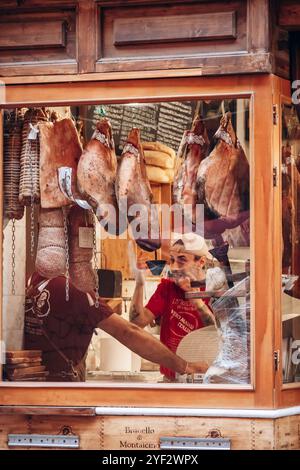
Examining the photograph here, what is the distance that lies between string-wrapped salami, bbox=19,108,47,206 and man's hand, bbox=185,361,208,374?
5.10 ft

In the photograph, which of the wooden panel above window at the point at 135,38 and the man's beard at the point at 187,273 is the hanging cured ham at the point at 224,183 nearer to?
the man's beard at the point at 187,273

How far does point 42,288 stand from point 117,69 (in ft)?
5.27

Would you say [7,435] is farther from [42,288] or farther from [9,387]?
[42,288]

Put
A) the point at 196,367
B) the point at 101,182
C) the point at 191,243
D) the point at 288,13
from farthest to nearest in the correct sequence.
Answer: the point at 101,182, the point at 191,243, the point at 196,367, the point at 288,13

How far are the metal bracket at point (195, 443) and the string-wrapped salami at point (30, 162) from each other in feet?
6.21

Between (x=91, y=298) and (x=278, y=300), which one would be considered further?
(x=91, y=298)

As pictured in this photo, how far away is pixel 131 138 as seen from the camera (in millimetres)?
7719

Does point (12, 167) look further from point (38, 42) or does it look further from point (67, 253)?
point (38, 42)

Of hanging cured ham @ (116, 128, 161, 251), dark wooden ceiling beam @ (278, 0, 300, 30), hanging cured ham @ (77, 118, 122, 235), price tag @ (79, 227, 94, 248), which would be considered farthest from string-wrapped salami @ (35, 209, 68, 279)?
dark wooden ceiling beam @ (278, 0, 300, 30)

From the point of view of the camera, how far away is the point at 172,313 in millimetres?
7641

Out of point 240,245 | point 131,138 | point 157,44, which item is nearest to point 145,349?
point 240,245

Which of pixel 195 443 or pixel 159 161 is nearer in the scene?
pixel 195 443

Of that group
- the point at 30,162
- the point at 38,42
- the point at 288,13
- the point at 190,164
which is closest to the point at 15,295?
the point at 30,162

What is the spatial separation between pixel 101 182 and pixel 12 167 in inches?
24.8
